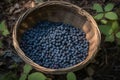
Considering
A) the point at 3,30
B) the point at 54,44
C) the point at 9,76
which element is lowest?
the point at 9,76

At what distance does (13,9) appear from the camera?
2.06 metres

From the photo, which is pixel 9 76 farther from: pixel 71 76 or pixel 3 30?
pixel 71 76

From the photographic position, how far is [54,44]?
180cm

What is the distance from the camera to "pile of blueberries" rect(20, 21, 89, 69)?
68.6 inches

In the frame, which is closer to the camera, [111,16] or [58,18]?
[111,16]

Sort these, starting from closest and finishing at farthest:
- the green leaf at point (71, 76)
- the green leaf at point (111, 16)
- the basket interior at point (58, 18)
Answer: the green leaf at point (71, 76)
the green leaf at point (111, 16)
the basket interior at point (58, 18)

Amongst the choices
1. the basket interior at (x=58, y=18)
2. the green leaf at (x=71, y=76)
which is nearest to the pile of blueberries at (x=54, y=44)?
the basket interior at (x=58, y=18)

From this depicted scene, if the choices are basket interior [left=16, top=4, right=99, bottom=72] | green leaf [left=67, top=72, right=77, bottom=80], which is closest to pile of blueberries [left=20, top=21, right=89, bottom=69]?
basket interior [left=16, top=4, right=99, bottom=72]

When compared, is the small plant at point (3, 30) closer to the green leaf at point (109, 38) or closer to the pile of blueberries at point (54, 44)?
the pile of blueberries at point (54, 44)

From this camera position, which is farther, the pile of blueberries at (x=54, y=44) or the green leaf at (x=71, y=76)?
the pile of blueberries at (x=54, y=44)

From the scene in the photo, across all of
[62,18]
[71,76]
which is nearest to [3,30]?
[62,18]

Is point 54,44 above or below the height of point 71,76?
above

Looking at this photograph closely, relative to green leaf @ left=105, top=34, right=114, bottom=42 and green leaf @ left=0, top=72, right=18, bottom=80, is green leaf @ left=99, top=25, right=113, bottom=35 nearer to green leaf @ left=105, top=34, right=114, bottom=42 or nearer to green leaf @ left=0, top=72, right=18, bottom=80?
green leaf @ left=105, top=34, right=114, bottom=42

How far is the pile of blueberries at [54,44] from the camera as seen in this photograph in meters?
1.74
